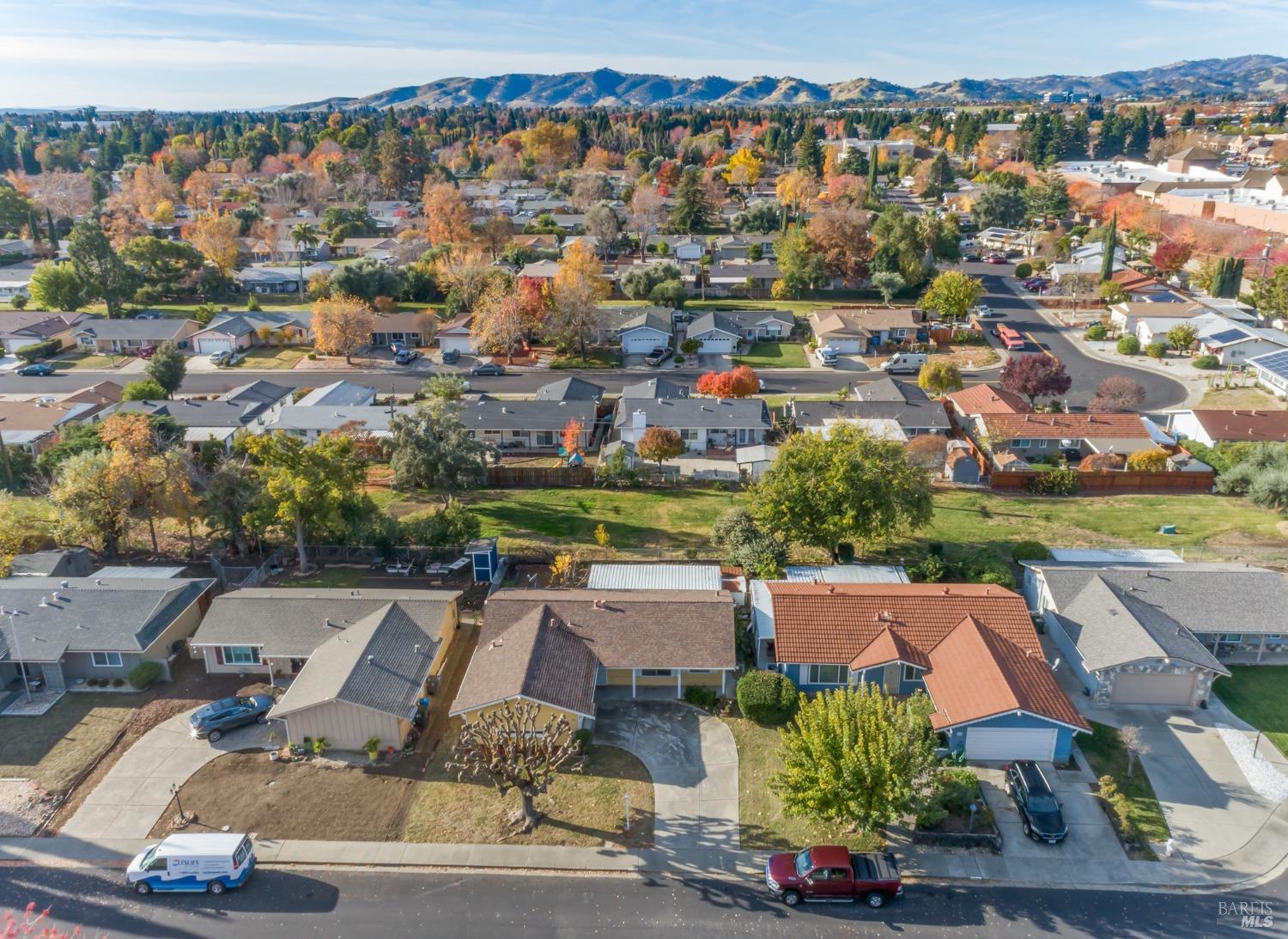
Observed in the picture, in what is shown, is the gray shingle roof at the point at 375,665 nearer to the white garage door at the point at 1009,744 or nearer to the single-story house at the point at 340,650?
the single-story house at the point at 340,650

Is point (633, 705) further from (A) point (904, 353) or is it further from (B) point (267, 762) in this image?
(A) point (904, 353)

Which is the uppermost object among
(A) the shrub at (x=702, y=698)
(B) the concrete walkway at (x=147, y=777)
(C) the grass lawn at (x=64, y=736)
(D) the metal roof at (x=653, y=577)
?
(D) the metal roof at (x=653, y=577)

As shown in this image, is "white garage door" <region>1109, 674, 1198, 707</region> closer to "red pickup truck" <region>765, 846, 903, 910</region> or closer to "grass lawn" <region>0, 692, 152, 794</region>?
"red pickup truck" <region>765, 846, 903, 910</region>

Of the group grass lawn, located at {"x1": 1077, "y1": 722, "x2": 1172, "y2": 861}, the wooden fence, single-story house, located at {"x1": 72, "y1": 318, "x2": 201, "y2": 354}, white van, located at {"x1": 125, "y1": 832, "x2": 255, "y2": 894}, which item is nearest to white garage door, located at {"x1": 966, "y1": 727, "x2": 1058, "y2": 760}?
grass lawn, located at {"x1": 1077, "y1": 722, "x2": 1172, "y2": 861}

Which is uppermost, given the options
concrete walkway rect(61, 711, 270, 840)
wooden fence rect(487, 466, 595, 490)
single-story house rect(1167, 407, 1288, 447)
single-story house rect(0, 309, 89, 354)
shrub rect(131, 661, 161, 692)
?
single-story house rect(0, 309, 89, 354)

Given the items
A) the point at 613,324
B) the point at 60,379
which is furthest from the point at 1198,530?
the point at 60,379

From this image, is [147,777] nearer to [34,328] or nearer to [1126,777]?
[1126,777]

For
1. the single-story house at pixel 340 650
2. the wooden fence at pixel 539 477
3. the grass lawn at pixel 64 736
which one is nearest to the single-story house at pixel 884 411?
the wooden fence at pixel 539 477
